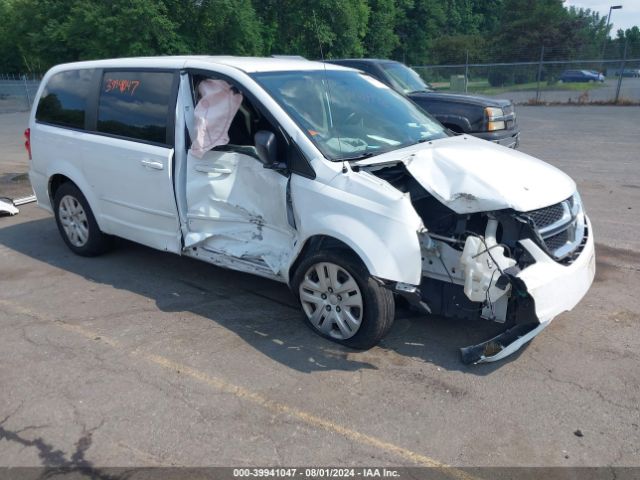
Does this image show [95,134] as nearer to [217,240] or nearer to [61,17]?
[217,240]

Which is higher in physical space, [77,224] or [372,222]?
[372,222]

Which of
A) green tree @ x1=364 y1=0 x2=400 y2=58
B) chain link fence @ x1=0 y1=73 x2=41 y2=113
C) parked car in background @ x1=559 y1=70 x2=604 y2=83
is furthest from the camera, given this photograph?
green tree @ x1=364 y1=0 x2=400 y2=58

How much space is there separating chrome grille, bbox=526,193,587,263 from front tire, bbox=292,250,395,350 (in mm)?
1070

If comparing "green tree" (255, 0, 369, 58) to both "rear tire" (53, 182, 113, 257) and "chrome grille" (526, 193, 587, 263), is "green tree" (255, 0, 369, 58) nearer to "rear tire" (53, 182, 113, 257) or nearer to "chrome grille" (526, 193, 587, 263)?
"rear tire" (53, 182, 113, 257)

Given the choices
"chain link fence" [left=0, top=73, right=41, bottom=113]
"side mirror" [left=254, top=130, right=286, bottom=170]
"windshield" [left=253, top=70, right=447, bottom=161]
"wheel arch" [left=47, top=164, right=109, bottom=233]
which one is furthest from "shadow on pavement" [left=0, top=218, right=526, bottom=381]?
"chain link fence" [left=0, top=73, right=41, bottom=113]

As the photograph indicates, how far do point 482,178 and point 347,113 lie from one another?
52.4 inches

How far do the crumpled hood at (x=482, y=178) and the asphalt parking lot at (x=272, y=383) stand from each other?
1.10 metres

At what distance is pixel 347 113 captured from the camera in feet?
14.8

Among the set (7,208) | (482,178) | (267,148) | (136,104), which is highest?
(136,104)

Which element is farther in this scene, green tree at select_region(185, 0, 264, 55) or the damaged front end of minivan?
green tree at select_region(185, 0, 264, 55)

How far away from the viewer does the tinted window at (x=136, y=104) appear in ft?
15.9

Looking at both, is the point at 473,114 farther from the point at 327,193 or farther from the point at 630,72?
the point at 630,72

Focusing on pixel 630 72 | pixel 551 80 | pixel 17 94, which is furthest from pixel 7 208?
pixel 17 94

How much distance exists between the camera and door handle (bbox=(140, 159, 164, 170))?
15.6 ft
